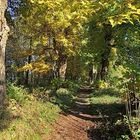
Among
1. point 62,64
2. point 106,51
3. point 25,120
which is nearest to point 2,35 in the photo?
point 25,120

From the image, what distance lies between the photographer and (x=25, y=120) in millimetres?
11594

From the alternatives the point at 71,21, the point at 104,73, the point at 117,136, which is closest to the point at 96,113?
the point at 117,136

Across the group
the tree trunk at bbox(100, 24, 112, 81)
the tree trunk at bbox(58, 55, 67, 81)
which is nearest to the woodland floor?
the tree trunk at bbox(100, 24, 112, 81)

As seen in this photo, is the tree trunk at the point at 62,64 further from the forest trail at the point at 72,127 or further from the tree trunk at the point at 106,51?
the forest trail at the point at 72,127

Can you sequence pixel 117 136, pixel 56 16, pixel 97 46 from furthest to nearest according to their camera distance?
pixel 97 46 → pixel 56 16 → pixel 117 136

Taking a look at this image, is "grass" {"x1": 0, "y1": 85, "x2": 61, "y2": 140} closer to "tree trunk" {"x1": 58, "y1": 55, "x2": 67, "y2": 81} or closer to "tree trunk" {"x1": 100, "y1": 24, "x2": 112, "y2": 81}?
"tree trunk" {"x1": 100, "y1": 24, "x2": 112, "y2": 81}

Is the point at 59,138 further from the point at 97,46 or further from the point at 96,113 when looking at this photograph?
the point at 97,46

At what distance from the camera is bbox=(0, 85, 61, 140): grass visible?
10195 millimetres

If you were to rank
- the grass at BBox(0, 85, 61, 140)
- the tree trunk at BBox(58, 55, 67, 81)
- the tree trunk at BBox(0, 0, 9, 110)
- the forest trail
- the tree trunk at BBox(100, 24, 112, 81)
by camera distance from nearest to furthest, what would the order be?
the grass at BBox(0, 85, 61, 140) < the tree trunk at BBox(0, 0, 9, 110) < the forest trail < the tree trunk at BBox(100, 24, 112, 81) < the tree trunk at BBox(58, 55, 67, 81)

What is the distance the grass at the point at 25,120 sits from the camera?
401 inches

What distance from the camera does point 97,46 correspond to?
3194 centimetres

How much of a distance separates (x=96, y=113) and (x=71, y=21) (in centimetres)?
1112

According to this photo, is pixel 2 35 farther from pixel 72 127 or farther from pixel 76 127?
pixel 76 127

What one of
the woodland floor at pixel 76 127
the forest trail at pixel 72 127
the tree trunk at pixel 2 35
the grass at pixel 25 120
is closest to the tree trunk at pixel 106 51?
the woodland floor at pixel 76 127
